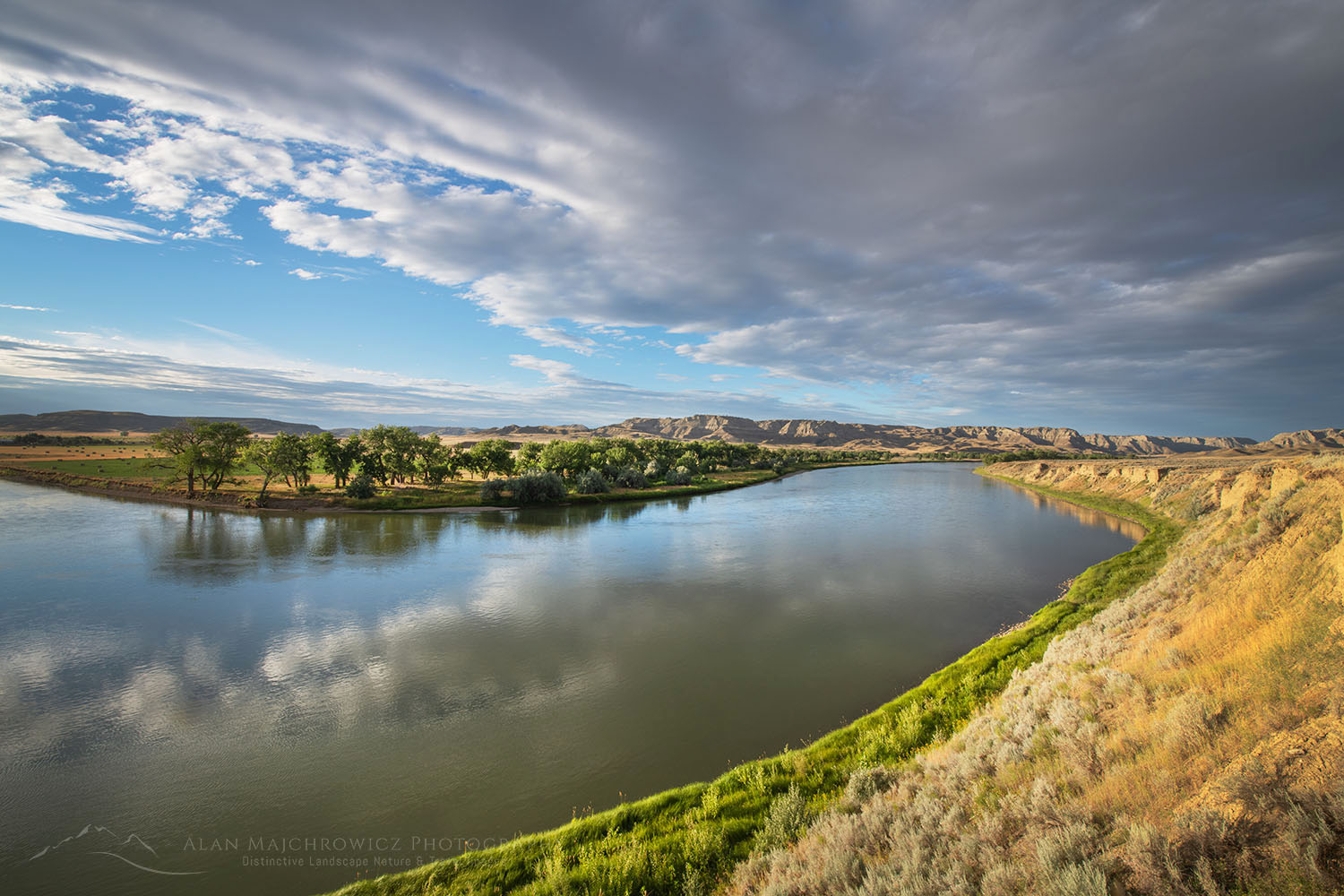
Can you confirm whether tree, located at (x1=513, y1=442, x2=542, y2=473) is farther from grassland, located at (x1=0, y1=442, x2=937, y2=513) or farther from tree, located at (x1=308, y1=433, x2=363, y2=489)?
tree, located at (x1=308, y1=433, x2=363, y2=489)

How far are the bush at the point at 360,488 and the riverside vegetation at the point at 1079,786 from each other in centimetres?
5292

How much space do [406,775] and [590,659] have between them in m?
6.42

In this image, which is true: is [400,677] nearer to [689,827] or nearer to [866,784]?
[689,827]

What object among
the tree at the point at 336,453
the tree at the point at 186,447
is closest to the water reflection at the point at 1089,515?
the tree at the point at 336,453

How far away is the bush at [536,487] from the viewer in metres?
54.4

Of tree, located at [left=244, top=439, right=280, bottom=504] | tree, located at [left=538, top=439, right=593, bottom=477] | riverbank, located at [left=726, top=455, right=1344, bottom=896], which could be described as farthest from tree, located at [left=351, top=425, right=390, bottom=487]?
riverbank, located at [left=726, top=455, right=1344, bottom=896]

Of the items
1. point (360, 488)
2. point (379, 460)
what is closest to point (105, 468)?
point (379, 460)

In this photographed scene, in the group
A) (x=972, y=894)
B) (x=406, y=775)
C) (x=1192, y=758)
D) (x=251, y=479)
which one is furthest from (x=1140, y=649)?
(x=251, y=479)

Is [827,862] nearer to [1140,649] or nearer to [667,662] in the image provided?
[1140,649]

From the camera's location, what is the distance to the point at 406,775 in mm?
11031

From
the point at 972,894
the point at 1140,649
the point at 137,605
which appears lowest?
the point at 137,605

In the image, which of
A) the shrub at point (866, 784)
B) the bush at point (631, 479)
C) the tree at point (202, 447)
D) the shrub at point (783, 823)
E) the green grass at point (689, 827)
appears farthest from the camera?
the bush at point (631, 479)

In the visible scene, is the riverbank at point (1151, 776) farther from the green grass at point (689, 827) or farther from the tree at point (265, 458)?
the tree at point (265, 458)

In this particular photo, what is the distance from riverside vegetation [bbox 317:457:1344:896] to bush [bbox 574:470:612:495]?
169 ft
